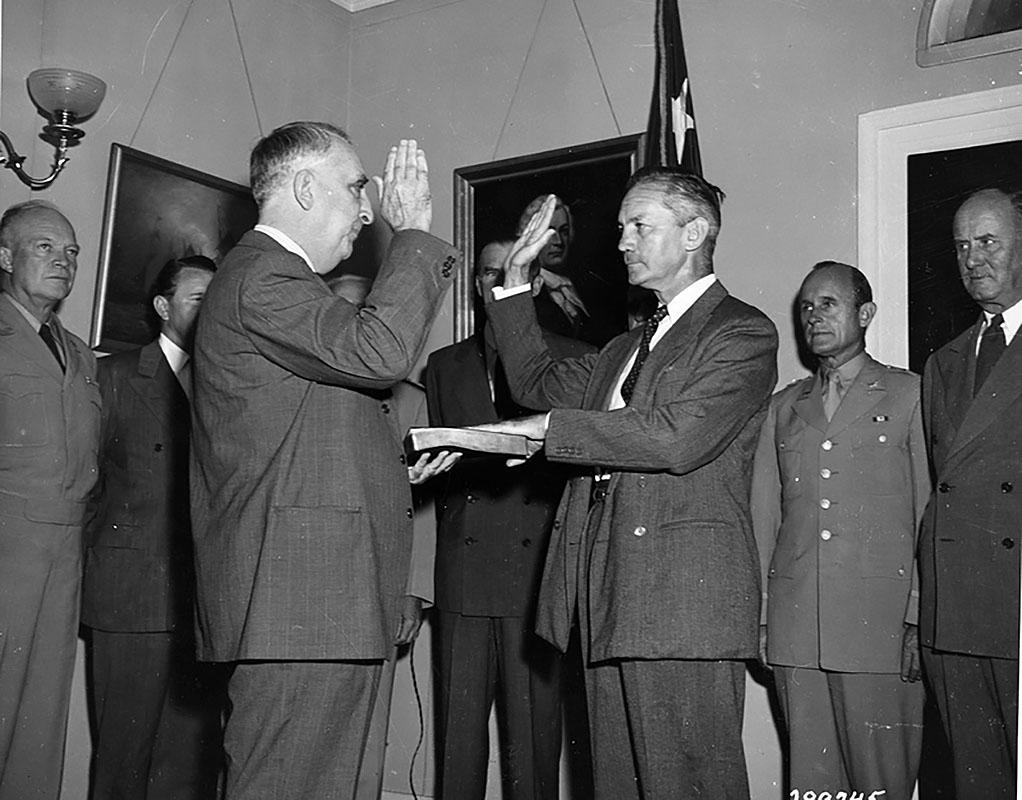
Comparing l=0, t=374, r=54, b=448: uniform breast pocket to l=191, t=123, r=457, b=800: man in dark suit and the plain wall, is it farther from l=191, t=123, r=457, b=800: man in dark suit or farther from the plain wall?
l=191, t=123, r=457, b=800: man in dark suit

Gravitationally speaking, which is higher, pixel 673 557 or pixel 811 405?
pixel 811 405

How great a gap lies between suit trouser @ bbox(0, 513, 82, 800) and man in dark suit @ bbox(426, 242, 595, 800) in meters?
1.19

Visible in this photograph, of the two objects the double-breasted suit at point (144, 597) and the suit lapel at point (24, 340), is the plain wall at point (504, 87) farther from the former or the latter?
the suit lapel at point (24, 340)

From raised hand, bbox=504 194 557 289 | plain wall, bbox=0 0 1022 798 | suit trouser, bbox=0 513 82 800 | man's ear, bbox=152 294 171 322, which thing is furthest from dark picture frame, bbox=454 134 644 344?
suit trouser, bbox=0 513 82 800

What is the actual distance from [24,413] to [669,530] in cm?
207

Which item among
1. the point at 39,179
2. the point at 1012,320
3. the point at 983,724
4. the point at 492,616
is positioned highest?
the point at 39,179

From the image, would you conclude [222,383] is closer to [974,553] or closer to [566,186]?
[974,553]

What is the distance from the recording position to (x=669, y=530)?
8.81ft

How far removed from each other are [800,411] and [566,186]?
1442 mm

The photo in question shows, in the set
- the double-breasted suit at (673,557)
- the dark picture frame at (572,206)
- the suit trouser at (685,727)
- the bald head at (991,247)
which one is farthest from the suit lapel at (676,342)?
the dark picture frame at (572,206)

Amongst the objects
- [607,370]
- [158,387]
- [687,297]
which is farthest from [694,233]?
[158,387]

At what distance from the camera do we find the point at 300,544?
223cm

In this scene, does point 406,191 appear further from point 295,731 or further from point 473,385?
point 473,385

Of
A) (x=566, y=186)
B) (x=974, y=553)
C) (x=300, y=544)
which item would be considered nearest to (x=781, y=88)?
(x=566, y=186)
